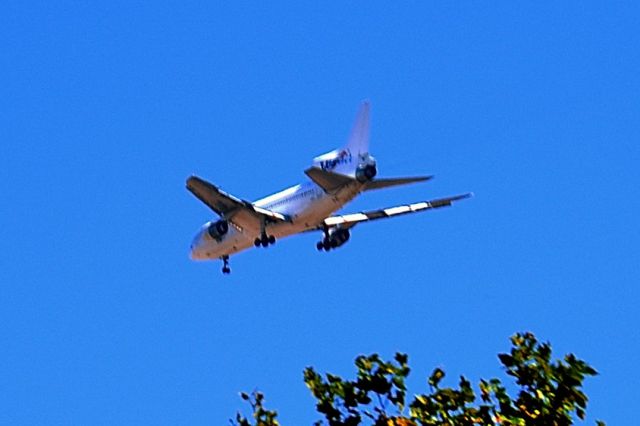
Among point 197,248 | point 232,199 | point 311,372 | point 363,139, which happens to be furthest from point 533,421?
point 197,248

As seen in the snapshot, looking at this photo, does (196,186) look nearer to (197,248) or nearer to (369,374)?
(197,248)

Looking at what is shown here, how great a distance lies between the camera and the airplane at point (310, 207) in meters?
73.6

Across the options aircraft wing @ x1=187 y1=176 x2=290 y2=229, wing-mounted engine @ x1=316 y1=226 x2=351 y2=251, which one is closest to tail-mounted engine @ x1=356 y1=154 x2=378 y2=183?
aircraft wing @ x1=187 y1=176 x2=290 y2=229

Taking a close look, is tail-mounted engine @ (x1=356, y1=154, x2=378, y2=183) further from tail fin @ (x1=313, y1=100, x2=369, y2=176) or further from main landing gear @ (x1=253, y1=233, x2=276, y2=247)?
main landing gear @ (x1=253, y1=233, x2=276, y2=247)

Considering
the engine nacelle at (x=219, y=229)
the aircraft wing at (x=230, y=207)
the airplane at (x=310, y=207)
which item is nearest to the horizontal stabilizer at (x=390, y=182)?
the airplane at (x=310, y=207)

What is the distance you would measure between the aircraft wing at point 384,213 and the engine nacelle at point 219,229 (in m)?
5.17

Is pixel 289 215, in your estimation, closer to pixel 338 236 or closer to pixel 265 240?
pixel 265 240

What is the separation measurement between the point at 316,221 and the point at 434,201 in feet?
39.7

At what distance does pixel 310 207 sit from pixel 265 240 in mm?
3165

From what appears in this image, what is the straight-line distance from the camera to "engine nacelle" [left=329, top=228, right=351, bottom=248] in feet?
268

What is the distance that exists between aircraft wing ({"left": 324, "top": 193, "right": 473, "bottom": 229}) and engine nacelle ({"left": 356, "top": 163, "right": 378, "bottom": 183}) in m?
9.56

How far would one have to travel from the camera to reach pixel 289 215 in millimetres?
78188

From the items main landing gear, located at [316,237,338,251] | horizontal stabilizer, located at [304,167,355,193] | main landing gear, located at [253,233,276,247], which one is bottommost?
horizontal stabilizer, located at [304,167,355,193]

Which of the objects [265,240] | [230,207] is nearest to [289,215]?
[265,240]
